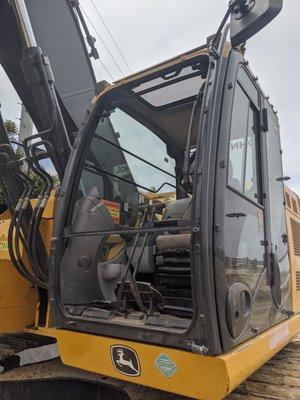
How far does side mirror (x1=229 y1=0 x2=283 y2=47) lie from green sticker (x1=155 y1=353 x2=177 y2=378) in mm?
1572

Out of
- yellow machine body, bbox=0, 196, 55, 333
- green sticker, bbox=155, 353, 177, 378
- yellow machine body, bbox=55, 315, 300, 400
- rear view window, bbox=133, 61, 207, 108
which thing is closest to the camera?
yellow machine body, bbox=55, 315, 300, 400

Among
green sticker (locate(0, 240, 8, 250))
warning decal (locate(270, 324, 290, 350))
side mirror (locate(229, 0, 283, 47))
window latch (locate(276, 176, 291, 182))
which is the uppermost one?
side mirror (locate(229, 0, 283, 47))

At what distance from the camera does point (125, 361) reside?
1.99 metres

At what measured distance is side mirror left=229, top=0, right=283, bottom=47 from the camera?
1786 mm

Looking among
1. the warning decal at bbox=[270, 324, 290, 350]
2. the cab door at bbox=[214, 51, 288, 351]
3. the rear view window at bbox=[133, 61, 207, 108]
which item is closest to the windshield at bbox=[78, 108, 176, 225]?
the rear view window at bbox=[133, 61, 207, 108]

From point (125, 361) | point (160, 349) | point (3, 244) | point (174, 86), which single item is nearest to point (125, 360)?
point (125, 361)

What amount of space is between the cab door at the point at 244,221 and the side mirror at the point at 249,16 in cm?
25

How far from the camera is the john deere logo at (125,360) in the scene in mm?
1947

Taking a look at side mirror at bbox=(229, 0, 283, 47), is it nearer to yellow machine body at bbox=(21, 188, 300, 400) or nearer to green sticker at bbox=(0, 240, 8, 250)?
yellow machine body at bbox=(21, 188, 300, 400)

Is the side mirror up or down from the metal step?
up

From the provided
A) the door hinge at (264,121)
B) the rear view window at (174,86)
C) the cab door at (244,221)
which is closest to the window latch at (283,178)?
the cab door at (244,221)

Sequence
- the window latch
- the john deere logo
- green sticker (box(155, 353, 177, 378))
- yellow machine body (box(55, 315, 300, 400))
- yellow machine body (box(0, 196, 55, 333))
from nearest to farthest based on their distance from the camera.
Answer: yellow machine body (box(55, 315, 300, 400))
green sticker (box(155, 353, 177, 378))
the john deere logo
yellow machine body (box(0, 196, 55, 333))
the window latch

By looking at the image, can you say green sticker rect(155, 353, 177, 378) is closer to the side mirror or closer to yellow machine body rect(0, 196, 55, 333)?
yellow machine body rect(0, 196, 55, 333)

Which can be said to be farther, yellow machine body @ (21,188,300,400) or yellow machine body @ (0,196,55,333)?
yellow machine body @ (0,196,55,333)
